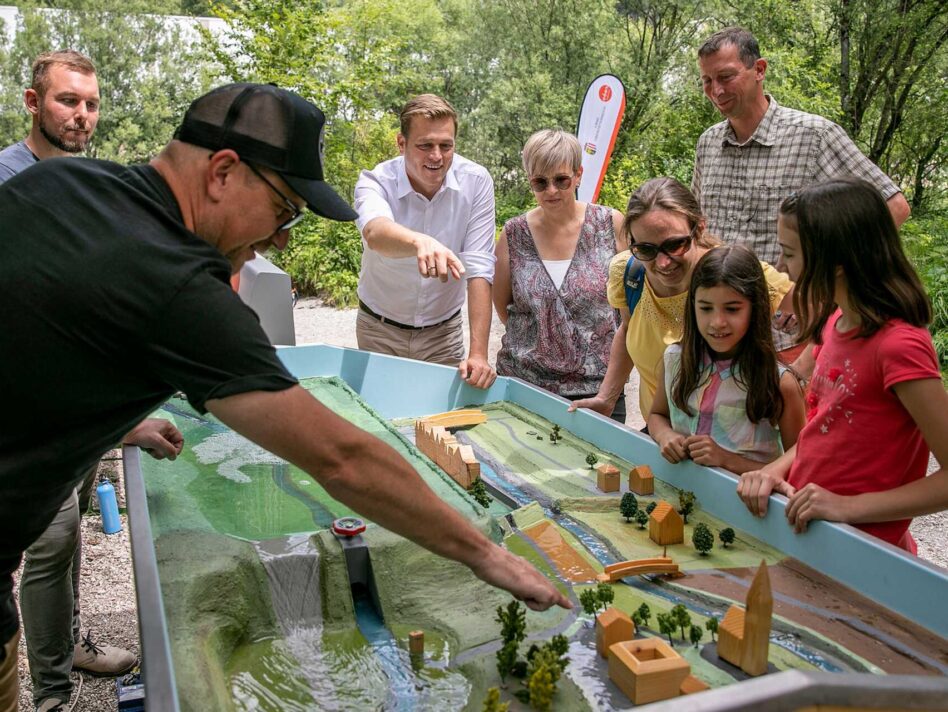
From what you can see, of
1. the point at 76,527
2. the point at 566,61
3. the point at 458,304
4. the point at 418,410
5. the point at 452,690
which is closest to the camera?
the point at 452,690

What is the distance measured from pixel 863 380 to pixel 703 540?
577 mm

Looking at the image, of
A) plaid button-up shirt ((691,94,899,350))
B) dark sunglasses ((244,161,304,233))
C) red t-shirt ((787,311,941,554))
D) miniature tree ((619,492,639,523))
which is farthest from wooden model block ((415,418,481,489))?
plaid button-up shirt ((691,94,899,350))

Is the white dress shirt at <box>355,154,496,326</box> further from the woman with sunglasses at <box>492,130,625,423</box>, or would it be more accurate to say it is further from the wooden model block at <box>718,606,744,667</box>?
the wooden model block at <box>718,606,744,667</box>

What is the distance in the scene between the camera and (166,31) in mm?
19609

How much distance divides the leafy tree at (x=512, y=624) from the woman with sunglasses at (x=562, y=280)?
6.26ft

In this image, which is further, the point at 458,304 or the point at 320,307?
the point at 320,307

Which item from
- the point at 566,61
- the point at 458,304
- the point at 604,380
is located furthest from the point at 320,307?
the point at 604,380

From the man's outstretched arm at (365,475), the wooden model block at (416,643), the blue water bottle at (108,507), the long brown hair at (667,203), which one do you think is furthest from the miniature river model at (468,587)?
the blue water bottle at (108,507)

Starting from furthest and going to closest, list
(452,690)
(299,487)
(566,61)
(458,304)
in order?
1. (566,61)
2. (458,304)
3. (299,487)
4. (452,690)

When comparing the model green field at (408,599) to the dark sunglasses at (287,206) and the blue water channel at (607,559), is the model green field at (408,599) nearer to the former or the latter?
the blue water channel at (607,559)

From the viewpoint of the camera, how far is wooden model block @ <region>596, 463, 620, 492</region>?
2.65 m

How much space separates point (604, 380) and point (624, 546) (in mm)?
1282

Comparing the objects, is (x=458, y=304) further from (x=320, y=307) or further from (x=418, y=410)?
(x=320, y=307)

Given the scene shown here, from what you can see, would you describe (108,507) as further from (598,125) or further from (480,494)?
(598,125)
